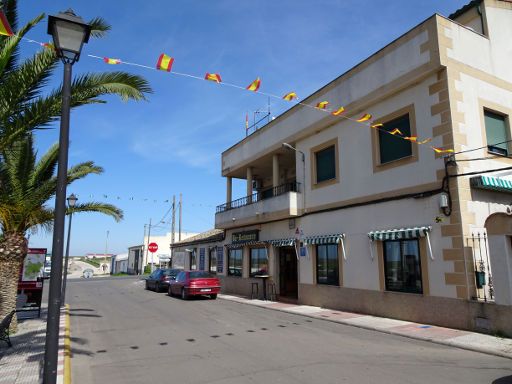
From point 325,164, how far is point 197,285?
8936 mm

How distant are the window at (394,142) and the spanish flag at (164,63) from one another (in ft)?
25.6

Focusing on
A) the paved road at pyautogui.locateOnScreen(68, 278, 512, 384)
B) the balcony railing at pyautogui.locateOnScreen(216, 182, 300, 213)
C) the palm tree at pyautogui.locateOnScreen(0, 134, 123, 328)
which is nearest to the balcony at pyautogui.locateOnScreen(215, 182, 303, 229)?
the balcony railing at pyautogui.locateOnScreen(216, 182, 300, 213)

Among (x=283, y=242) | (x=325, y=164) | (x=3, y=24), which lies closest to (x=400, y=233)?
(x=325, y=164)

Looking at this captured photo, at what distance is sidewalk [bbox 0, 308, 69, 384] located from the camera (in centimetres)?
676

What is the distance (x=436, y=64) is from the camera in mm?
11781

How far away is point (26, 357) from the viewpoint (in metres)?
8.19

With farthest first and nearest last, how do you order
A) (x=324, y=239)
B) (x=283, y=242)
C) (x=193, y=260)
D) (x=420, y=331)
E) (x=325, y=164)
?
(x=193, y=260) → (x=283, y=242) → (x=325, y=164) → (x=324, y=239) → (x=420, y=331)

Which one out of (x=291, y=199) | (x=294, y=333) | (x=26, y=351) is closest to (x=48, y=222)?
(x=26, y=351)

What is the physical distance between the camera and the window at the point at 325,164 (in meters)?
16.4

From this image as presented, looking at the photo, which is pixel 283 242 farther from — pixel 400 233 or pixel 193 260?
pixel 193 260

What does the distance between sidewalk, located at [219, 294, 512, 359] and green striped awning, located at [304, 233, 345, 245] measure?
260 centimetres

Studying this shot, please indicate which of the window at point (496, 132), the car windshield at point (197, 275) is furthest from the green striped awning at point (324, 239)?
the car windshield at point (197, 275)

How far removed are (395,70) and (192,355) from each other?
10.7 metres

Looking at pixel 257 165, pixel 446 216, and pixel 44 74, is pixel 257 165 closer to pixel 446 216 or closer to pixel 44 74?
pixel 446 216
